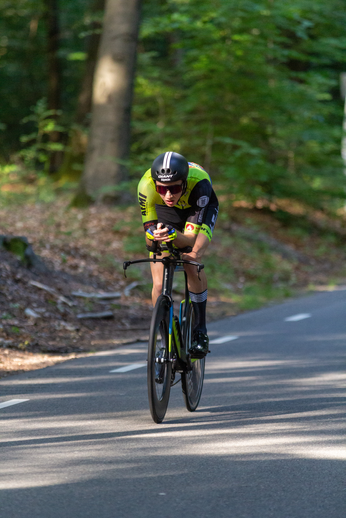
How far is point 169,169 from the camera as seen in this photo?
5.60 m

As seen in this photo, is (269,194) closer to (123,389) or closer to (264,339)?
(264,339)

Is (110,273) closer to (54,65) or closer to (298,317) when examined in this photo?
→ (298,317)

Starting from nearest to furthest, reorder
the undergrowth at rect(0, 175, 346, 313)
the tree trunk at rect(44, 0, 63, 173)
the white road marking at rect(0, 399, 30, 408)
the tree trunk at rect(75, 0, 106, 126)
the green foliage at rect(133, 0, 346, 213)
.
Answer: the white road marking at rect(0, 399, 30, 408) → the undergrowth at rect(0, 175, 346, 313) → the green foliage at rect(133, 0, 346, 213) → the tree trunk at rect(75, 0, 106, 126) → the tree trunk at rect(44, 0, 63, 173)

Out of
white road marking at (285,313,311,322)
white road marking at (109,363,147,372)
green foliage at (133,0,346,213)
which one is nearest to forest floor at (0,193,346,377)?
white road marking at (109,363,147,372)

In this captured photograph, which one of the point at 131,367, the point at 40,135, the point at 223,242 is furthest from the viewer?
the point at 40,135

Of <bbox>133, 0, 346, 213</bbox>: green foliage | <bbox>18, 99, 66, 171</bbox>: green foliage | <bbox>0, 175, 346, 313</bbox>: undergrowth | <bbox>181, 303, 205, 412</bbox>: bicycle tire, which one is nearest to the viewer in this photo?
<bbox>181, 303, 205, 412</bbox>: bicycle tire

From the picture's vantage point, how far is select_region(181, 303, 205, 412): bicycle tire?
246 inches

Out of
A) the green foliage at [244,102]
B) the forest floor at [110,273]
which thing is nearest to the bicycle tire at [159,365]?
the forest floor at [110,273]

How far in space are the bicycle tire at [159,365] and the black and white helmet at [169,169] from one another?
2.99 ft

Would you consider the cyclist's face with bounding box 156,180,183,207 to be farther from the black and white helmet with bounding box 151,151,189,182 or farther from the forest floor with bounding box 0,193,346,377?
the forest floor with bounding box 0,193,346,377

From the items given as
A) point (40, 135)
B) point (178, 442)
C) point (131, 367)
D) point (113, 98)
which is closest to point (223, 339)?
point (131, 367)

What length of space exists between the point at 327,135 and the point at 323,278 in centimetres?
463

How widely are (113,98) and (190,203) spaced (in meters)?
12.8

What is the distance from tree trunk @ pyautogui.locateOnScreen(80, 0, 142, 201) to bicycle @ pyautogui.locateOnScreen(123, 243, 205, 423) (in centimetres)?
1211
